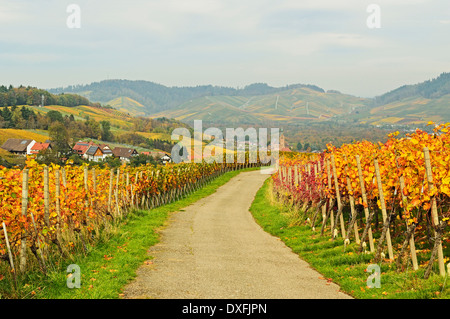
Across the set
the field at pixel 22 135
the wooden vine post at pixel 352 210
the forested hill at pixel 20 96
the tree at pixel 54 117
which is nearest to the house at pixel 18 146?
the field at pixel 22 135

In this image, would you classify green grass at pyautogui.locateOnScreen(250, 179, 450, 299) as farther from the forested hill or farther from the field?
the forested hill

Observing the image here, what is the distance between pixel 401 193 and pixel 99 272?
7127 millimetres

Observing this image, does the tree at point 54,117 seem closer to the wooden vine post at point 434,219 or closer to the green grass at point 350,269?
the green grass at point 350,269

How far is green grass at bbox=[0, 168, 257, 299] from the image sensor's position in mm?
7957

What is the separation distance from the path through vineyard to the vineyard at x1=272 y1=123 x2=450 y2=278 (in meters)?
1.85

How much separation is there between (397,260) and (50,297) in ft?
24.0

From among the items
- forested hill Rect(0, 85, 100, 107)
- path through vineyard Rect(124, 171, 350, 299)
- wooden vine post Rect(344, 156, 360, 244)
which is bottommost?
path through vineyard Rect(124, 171, 350, 299)

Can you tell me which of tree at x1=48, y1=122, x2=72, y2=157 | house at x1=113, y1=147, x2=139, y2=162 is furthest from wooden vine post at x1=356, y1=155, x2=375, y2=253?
house at x1=113, y1=147, x2=139, y2=162

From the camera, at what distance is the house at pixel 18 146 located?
105125mm

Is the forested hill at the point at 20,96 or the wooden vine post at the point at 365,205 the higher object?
the forested hill at the point at 20,96

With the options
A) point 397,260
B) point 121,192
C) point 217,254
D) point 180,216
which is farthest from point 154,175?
point 397,260

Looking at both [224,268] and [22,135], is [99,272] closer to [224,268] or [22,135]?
[224,268]

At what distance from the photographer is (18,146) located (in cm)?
10838

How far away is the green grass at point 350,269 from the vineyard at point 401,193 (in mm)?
246
